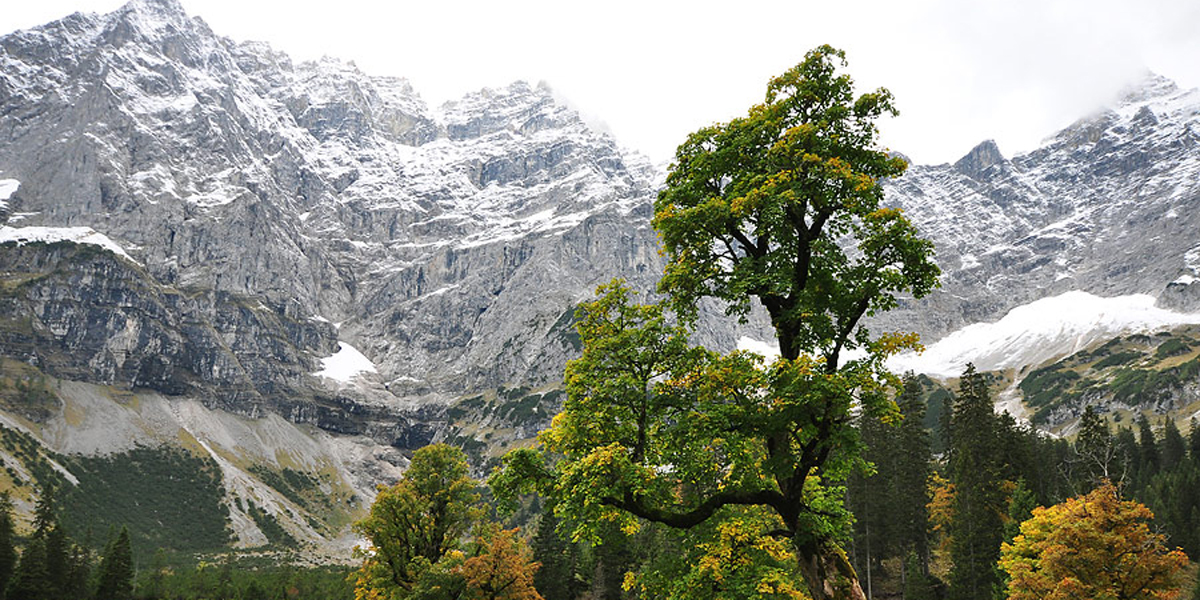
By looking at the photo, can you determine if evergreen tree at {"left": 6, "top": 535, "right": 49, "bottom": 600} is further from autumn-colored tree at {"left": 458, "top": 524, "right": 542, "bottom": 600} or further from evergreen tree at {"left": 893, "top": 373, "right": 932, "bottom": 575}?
evergreen tree at {"left": 893, "top": 373, "right": 932, "bottom": 575}

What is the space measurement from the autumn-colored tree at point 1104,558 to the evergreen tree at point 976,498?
21.0 m

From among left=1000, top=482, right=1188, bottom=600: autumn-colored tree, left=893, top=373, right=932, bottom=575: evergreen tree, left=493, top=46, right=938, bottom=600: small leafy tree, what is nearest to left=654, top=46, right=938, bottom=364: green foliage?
left=493, top=46, right=938, bottom=600: small leafy tree

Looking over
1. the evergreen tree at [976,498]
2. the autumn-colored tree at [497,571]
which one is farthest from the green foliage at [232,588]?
the evergreen tree at [976,498]

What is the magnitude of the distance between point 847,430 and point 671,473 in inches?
146

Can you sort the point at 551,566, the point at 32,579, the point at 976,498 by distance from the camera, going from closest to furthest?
the point at 976,498 < the point at 551,566 < the point at 32,579

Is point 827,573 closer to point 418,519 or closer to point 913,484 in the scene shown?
point 418,519

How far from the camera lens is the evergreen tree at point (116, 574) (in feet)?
268

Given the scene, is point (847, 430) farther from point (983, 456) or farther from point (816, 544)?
point (983, 456)

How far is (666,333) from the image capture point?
13.9 m

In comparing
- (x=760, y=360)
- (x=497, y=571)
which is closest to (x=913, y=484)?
(x=497, y=571)

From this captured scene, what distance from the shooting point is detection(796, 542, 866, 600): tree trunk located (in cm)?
1202

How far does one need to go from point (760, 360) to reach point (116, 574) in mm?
100728

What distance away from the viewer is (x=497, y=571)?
3403cm

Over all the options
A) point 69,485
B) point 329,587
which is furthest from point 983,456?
point 69,485
